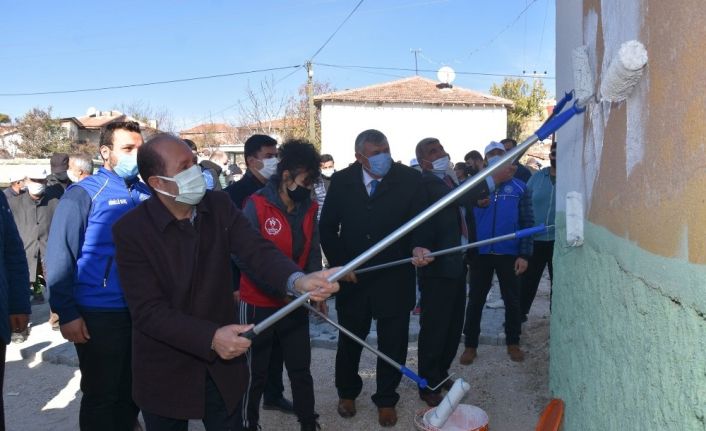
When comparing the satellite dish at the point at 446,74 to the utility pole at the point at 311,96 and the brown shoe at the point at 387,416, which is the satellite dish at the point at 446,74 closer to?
the utility pole at the point at 311,96

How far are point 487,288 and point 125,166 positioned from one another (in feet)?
10.9

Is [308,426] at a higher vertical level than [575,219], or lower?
lower

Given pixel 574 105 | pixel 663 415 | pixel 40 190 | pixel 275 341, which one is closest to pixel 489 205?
pixel 275 341

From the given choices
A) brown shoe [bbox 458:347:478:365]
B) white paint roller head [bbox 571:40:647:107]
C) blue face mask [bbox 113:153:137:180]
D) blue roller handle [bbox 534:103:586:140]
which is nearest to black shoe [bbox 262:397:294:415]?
brown shoe [bbox 458:347:478:365]

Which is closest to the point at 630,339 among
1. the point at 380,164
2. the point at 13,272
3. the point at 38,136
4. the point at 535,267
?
the point at 380,164

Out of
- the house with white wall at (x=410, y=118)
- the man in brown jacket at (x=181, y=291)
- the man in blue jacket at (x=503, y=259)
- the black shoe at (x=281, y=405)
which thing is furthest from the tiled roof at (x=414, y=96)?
the man in brown jacket at (x=181, y=291)

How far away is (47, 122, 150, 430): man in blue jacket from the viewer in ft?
10.5

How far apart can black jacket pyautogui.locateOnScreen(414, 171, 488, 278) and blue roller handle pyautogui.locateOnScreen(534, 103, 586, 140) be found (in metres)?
1.97

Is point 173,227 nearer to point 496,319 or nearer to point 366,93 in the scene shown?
point 496,319

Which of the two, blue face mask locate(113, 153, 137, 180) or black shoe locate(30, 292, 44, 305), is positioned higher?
blue face mask locate(113, 153, 137, 180)

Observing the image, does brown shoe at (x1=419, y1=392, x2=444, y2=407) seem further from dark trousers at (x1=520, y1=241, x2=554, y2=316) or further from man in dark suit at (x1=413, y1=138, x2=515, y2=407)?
dark trousers at (x1=520, y1=241, x2=554, y2=316)

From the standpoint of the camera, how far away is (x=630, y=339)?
202 centimetres

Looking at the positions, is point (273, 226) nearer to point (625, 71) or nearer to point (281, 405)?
point (281, 405)

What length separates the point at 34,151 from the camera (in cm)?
2908
